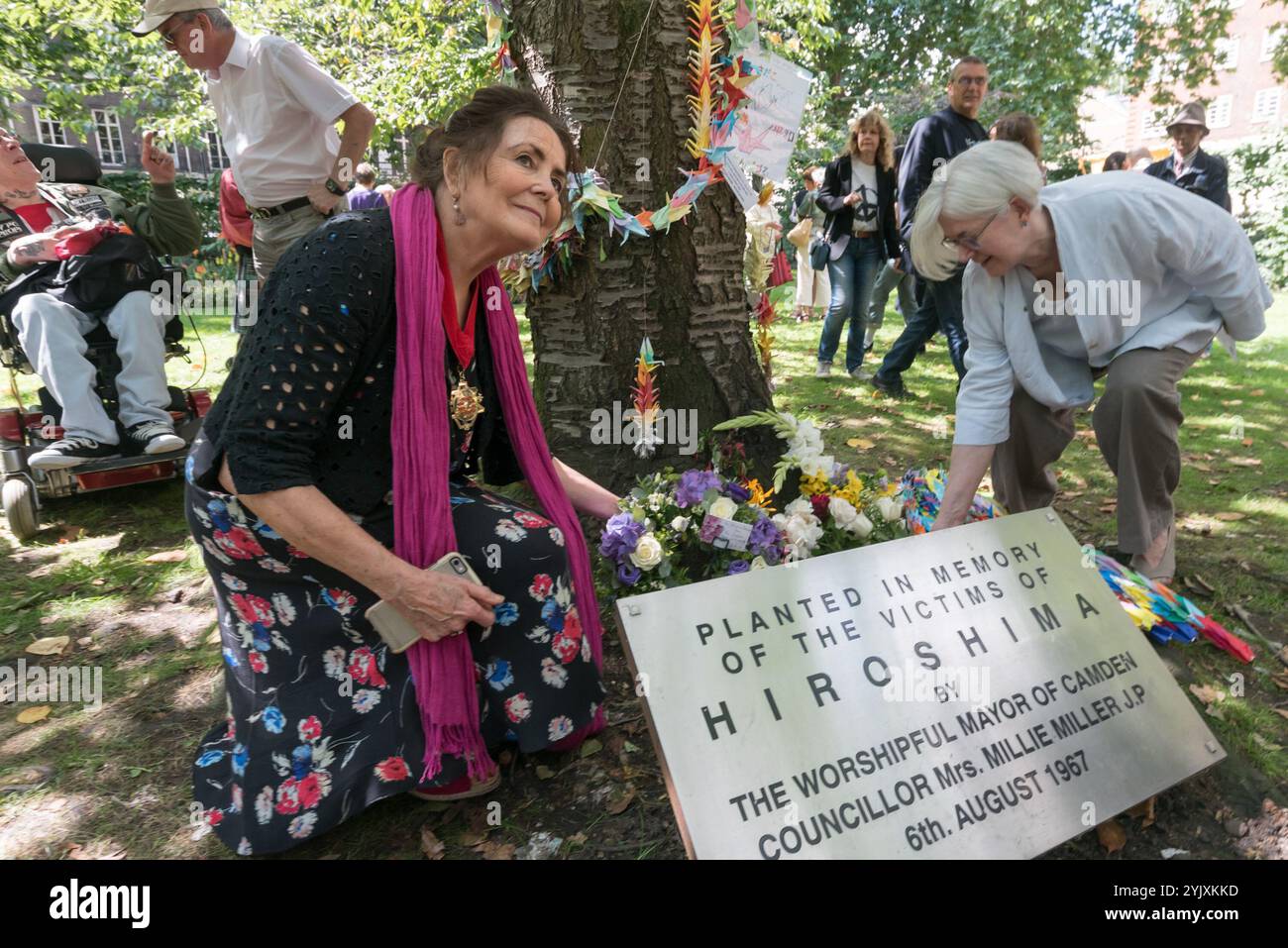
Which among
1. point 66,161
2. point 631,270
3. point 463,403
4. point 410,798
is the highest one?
point 66,161

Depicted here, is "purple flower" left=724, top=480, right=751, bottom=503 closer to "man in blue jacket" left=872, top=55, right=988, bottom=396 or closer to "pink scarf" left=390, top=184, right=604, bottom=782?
"pink scarf" left=390, top=184, right=604, bottom=782

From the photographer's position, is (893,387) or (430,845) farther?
(893,387)

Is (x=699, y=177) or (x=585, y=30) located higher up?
(x=585, y=30)

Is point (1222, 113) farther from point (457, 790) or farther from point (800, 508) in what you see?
point (457, 790)

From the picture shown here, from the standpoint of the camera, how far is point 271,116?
3.54 metres

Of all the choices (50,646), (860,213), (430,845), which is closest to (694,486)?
(430,845)

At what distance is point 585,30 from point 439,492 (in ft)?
5.58

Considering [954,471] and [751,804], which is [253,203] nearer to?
[954,471]

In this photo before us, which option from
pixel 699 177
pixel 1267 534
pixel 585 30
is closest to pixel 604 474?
pixel 699 177

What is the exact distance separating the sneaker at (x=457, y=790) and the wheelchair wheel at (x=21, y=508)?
2.91 metres

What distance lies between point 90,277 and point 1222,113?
45746 millimetres

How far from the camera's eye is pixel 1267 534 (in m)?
3.49

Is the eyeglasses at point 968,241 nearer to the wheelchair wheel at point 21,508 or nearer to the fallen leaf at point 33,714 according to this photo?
the fallen leaf at point 33,714

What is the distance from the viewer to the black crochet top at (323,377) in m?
1.65
